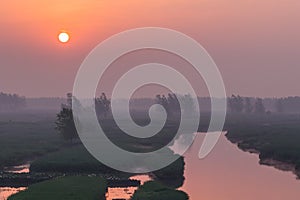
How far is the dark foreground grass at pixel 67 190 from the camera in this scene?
111ft

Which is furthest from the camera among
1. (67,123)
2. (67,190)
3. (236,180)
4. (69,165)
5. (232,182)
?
(67,123)

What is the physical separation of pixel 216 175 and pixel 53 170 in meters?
19.8

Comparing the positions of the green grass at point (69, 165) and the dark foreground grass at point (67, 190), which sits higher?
the green grass at point (69, 165)

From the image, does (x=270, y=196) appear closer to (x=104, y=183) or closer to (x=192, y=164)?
(x=104, y=183)

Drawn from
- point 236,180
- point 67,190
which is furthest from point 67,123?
point 67,190

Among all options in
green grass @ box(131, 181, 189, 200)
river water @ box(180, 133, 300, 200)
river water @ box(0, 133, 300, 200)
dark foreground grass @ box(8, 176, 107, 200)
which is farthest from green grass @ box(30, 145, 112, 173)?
green grass @ box(131, 181, 189, 200)

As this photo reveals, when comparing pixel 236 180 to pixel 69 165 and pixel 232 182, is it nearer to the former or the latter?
pixel 232 182

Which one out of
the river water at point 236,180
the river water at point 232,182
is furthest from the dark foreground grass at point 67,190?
the river water at point 236,180

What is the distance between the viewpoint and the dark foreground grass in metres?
33.8

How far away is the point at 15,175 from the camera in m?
45.6

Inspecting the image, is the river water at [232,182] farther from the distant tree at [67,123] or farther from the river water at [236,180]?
the distant tree at [67,123]

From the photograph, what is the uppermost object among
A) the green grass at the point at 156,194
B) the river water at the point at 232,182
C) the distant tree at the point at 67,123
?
the distant tree at the point at 67,123

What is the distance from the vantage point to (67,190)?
3625cm

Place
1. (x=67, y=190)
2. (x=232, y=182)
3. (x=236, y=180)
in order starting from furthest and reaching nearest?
(x=236, y=180) → (x=232, y=182) → (x=67, y=190)
